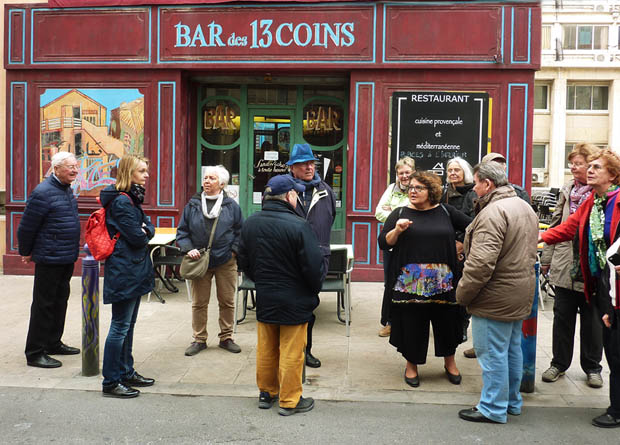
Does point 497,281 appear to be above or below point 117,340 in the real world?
above

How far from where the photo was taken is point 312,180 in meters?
5.42

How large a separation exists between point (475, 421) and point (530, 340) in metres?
0.88

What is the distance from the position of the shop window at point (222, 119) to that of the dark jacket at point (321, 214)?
16.7 ft

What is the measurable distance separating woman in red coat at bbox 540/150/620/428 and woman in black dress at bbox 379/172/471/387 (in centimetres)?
90

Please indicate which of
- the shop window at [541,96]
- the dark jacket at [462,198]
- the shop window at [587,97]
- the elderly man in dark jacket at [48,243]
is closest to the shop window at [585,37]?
the shop window at [587,97]

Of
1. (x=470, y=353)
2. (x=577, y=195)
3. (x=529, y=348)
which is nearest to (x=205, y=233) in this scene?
(x=470, y=353)

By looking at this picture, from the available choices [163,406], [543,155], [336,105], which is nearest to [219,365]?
[163,406]

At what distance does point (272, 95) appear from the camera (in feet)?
33.3

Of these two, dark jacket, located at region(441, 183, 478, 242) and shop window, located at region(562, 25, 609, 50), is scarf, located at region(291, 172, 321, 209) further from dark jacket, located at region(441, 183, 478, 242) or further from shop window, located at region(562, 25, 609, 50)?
shop window, located at region(562, 25, 609, 50)

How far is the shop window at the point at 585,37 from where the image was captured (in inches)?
1284

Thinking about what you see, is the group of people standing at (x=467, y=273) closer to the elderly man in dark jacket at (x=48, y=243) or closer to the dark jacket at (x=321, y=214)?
the dark jacket at (x=321, y=214)

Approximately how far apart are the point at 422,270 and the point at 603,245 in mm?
1289

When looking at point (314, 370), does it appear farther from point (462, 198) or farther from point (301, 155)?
point (462, 198)

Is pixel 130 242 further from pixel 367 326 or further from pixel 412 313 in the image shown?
pixel 367 326
